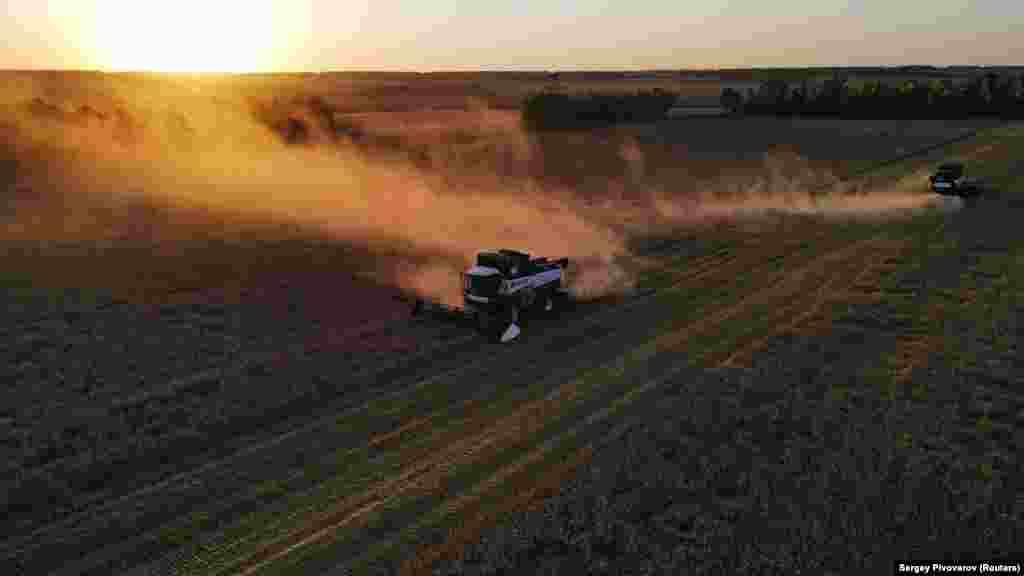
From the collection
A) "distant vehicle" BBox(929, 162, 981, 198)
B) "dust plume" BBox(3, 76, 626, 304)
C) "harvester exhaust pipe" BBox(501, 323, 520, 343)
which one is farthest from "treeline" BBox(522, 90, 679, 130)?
"harvester exhaust pipe" BBox(501, 323, 520, 343)

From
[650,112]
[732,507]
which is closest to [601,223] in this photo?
[732,507]

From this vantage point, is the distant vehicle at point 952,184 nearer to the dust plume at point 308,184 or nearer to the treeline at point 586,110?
the dust plume at point 308,184

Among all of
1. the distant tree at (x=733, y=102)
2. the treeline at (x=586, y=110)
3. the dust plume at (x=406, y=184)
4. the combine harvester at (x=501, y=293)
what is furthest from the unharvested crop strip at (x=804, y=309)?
the distant tree at (x=733, y=102)

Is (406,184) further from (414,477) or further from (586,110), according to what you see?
(586,110)

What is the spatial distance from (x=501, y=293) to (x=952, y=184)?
32.3 meters

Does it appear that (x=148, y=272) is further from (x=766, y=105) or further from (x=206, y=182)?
(x=766, y=105)

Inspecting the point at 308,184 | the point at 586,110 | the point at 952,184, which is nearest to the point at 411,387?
the point at 308,184

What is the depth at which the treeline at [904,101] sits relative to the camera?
93.1 m

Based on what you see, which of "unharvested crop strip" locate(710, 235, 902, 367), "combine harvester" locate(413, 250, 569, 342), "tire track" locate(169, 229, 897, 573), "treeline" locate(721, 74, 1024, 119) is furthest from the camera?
"treeline" locate(721, 74, 1024, 119)

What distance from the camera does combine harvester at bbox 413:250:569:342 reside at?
20172mm

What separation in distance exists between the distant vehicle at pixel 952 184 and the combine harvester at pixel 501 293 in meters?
30.1

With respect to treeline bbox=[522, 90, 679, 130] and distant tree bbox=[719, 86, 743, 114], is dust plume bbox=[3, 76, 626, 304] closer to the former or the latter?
treeline bbox=[522, 90, 679, 130]

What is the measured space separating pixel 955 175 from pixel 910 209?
5.58 meters

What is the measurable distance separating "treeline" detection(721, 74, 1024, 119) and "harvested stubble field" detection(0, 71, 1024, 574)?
2649 inches
